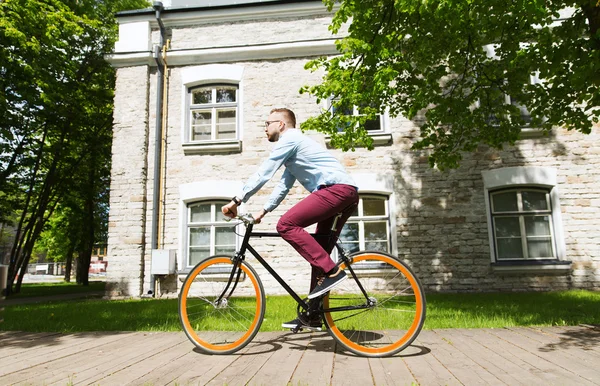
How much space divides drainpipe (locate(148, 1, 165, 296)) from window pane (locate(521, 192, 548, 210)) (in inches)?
338

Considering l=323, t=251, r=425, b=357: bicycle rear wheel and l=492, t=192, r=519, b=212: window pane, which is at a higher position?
l=492, t=192, r=519, b=212: window pane

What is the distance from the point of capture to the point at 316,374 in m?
2.57

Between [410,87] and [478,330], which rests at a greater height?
[410,87]

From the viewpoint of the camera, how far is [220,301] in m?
3.49

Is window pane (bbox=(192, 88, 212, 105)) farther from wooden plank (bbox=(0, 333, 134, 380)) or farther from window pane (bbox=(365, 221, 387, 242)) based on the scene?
wooden plank (bbox=(0, 333, 134, 380))

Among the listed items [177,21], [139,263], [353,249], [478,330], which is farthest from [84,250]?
[478,330]

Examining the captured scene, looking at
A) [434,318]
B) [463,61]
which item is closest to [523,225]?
[463,61]

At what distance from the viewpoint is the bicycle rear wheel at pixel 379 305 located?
3.09m

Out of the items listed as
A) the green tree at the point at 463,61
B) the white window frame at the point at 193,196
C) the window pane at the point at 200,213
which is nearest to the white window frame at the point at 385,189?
the green tree at the point at 463,61

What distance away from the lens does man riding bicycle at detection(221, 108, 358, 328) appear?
309 cm

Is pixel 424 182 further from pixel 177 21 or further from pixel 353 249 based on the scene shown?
pixel 177 21

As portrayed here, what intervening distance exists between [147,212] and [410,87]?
672 centimetres

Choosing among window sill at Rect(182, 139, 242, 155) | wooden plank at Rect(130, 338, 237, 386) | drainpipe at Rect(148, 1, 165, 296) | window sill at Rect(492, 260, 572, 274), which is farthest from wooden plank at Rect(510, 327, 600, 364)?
drainpipe at Rect(148, 1, 165, 296)

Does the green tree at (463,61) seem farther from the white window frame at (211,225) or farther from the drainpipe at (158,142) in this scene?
the drainpipe at (158,142)
